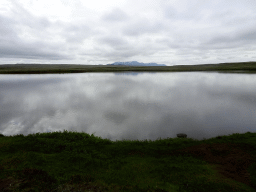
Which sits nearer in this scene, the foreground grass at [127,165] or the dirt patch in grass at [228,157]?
the foreground grass at [127,165]

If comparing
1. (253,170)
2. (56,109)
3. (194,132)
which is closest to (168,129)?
(194,132)

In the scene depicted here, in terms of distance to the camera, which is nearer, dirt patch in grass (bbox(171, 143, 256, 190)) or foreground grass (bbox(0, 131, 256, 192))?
foreground grass (bbox(0, 131, 256, 192))

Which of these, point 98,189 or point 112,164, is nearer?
point 98,189

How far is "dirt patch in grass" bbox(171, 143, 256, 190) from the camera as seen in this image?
7632mm

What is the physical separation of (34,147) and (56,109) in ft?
45.4

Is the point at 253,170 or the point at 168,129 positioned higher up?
the point at 253,170

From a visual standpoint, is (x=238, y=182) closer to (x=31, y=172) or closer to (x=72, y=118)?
(x=31, y=172)

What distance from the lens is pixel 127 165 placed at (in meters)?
8.55

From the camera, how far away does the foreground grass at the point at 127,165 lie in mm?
6793

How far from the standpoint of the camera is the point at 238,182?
6938 mm

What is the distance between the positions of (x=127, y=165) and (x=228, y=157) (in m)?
7.13

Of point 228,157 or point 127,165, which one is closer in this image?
point 127,165

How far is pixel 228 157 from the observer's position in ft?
30.8

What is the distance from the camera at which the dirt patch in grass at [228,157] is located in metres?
7.63
